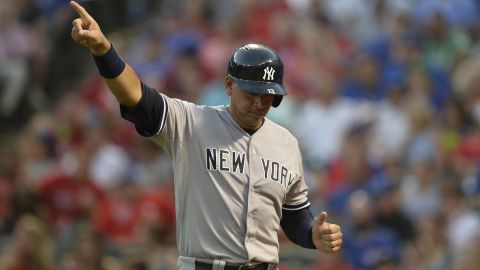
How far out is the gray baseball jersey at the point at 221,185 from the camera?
5422 millimetres

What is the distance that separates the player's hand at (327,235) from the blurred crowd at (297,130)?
109 inches

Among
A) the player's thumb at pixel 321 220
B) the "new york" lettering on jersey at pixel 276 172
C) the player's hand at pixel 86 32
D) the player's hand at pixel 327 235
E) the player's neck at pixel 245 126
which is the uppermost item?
the player's hand at pixel 86 32

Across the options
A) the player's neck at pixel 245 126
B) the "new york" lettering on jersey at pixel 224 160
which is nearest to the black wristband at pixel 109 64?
the "new york" lettering on jersey at pixel 224 160

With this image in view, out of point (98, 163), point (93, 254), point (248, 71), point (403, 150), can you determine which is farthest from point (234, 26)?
point (248, 71)

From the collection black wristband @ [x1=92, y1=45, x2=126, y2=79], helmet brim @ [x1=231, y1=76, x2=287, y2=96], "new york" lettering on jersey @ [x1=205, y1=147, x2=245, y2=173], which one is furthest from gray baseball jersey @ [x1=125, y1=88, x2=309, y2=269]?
black wristband @ [x1=92, y1=45, x2=126, y2=79]

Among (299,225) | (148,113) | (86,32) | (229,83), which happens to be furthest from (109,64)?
(299,225)

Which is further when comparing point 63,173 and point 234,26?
point 234,26

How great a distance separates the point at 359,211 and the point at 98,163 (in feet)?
10.9

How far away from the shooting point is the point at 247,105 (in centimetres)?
550

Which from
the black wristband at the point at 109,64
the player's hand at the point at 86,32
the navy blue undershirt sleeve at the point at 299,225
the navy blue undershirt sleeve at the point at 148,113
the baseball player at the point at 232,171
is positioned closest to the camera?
the player's hand at the point at 86,32

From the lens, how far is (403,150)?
10.6 m

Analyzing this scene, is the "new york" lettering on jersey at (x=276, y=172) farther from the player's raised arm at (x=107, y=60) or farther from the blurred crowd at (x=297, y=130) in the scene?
the blurred crowd at (x=297, y=130)

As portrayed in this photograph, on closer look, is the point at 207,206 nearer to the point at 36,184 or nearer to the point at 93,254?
the point at 93,254

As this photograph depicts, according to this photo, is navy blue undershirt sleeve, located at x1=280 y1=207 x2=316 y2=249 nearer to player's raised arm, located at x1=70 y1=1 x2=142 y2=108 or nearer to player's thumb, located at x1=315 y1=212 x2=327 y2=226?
player's thumb, located at x1=315 y1=212 x2=327 y2=226
